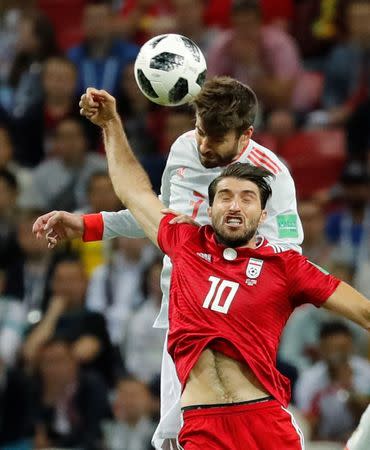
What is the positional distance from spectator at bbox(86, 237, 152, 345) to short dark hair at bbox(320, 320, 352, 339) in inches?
62.1

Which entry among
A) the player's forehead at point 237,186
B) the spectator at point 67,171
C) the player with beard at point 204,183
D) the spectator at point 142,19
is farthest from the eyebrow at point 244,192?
the spectator at point 142,19

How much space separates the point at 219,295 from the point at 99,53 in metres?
7.35

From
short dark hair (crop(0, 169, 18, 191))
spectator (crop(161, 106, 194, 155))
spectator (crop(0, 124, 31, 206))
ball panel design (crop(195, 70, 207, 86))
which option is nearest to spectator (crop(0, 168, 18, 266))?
short dark hair (crop(0, 169, 18, 191))

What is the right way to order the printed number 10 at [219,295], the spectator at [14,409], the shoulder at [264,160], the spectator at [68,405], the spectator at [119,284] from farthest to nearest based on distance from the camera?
the spectator at [119,284], the spectator at [14,409], the spectator at [68,405], the shoulder at [264,160], the printed number 10 at [219,295]

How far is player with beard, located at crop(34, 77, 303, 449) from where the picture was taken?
252 inches

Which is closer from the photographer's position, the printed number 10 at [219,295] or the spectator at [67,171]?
the printed number 10 at [219,295]

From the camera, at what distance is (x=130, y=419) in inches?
400

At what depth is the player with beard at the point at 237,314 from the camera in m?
5.94

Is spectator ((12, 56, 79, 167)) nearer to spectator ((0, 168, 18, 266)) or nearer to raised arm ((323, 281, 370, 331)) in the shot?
spectator ((0, 168, 18, 266))

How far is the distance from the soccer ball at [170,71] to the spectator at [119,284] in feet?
15.1

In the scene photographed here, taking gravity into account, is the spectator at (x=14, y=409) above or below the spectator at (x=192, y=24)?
below

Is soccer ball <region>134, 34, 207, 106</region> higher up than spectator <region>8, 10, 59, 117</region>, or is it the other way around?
soccer ball <region>134, 34, 207, 106</region>

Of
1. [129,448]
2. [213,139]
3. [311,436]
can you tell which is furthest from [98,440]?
[213,139]

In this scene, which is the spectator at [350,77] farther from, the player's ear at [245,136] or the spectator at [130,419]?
the player's ear at [245,136]
